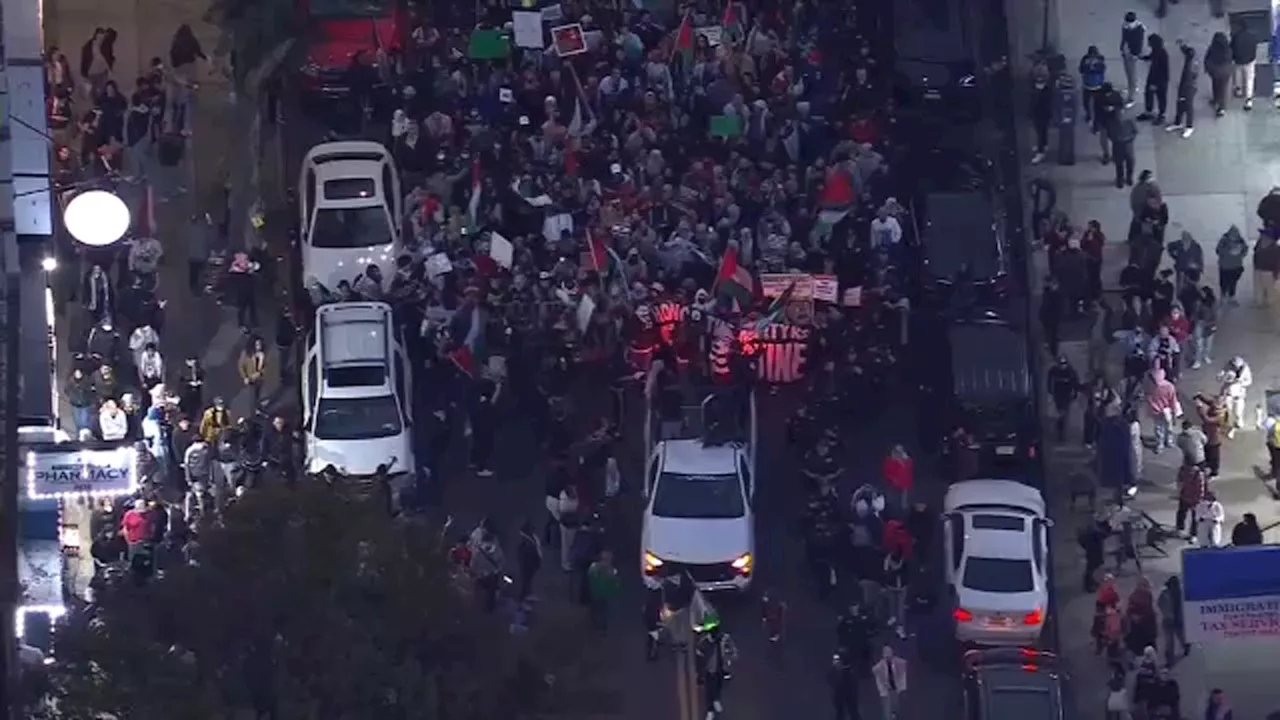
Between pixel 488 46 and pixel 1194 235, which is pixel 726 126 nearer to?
pixel 488 46

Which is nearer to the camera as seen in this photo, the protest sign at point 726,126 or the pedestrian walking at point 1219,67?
the protest sign at point 726,126

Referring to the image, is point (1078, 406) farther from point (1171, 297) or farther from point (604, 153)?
point (604, 153)

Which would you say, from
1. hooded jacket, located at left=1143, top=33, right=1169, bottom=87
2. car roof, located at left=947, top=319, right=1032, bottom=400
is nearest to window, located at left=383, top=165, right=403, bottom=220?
car roof, located at left=947, top=319, right=1032, bottom=400

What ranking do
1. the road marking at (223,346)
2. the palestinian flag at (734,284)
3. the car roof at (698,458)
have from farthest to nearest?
the road marking at (223,346) < the palestinian flag at (734,284) < the car roof at (698,458)

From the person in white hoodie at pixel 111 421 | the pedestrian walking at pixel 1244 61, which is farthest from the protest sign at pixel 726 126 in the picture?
the person in white hoodie at pixel 111 421

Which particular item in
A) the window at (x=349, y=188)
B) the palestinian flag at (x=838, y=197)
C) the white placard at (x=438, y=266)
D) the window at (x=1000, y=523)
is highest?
the window at (x=349, y=188)

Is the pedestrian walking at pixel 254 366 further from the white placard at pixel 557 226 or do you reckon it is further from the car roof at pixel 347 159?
the white placard at pixel 557 226
